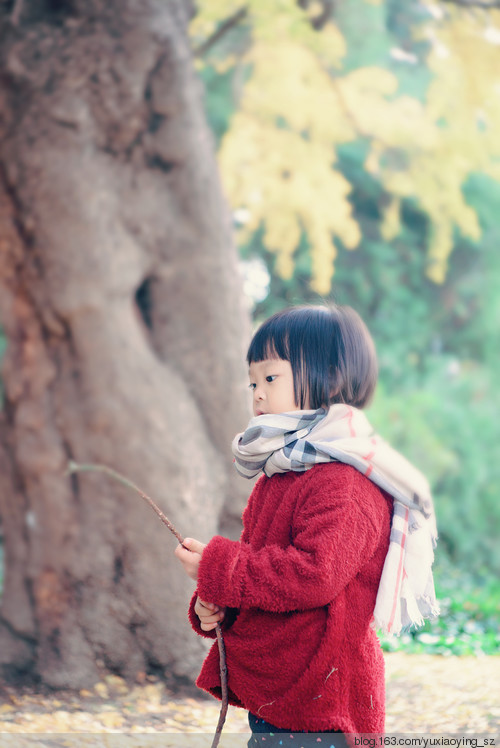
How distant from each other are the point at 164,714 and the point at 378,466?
7.14 ft

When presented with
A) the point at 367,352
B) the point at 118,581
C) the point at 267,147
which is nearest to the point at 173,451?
the point at 118,581

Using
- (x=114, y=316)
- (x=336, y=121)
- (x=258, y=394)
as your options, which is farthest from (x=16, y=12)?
(x=258, y=394)

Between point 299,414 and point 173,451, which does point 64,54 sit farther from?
point 299,414

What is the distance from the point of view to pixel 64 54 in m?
3.74

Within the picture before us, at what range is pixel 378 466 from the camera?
5.32 feet

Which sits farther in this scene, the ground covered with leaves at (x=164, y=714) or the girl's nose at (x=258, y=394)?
the ground covered with leaves at (x=164, y=714)

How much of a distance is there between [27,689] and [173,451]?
4.29 ft

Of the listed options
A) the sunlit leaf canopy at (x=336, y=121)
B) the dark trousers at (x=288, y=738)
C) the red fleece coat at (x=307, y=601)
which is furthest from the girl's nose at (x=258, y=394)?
the sunlit leaf canopy at (x=336, y=121)

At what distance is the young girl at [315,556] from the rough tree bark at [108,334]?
192 cm

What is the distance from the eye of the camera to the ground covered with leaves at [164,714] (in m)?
2.88

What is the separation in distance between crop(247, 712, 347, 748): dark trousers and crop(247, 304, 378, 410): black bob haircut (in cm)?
72

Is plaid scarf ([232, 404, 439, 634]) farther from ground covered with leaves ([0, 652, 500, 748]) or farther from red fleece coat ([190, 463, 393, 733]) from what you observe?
ground covered with leaves ([0, 652, 500, 748])

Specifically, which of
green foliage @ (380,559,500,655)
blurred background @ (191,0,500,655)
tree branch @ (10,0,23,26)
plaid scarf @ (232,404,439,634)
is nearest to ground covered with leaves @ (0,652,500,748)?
green foliage @ (380,559,500,655)

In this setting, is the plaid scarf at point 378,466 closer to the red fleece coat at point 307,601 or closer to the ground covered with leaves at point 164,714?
the red fleece coat at point 307,601
